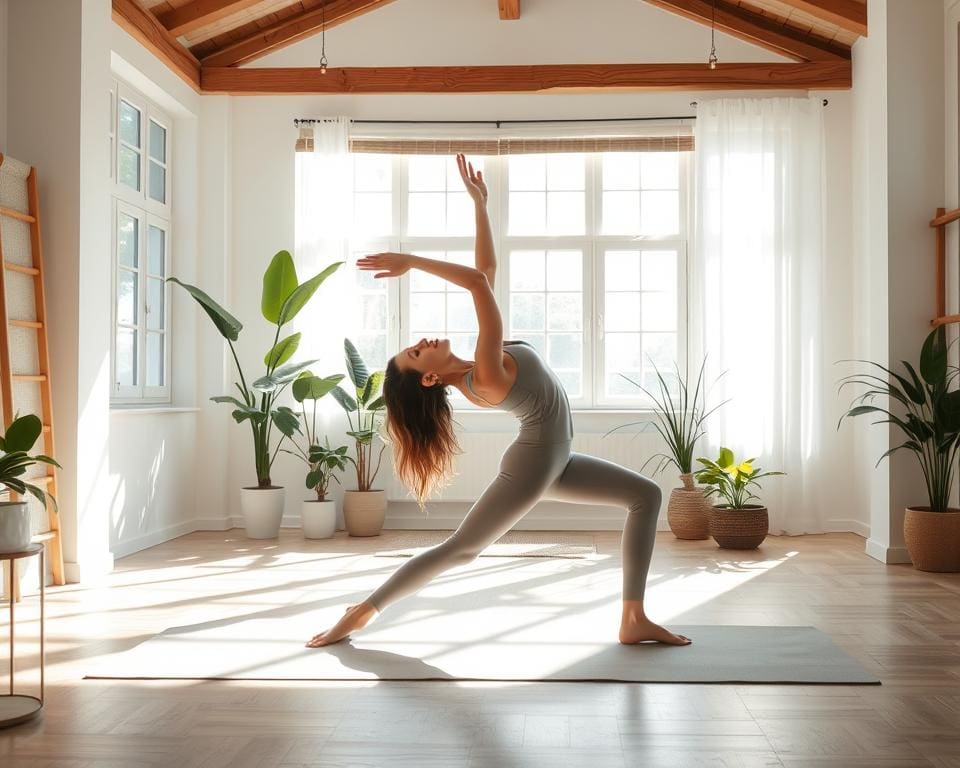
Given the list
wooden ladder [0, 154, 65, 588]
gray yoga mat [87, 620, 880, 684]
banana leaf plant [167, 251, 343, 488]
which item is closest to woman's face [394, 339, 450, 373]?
gray yoga mat [87, 620, 880, 684]

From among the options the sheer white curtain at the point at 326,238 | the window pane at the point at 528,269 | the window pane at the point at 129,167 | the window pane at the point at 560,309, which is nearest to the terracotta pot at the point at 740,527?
the window pane at the point at 560,309

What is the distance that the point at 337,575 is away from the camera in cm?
462

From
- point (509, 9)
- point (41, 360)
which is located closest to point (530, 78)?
point (509, 9)

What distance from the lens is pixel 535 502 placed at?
9.82ft

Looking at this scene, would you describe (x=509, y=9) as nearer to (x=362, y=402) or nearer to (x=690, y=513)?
(x=362, y=402)

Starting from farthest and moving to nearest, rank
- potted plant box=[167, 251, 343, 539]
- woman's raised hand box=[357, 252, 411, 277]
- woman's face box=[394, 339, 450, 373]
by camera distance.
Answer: potted plant box=[167, 251, 343, 539], woman's face box=[394, 339, 450, 373], woman's raised hand box=[357, 252, 411, 277]

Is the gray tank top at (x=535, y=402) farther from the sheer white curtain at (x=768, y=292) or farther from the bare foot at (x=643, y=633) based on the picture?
the sheer white curtain at (x=768, y=292)

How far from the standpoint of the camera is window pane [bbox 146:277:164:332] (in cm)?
598

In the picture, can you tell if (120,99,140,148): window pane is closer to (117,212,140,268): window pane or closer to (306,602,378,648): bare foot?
(117,212,140,268): window pane

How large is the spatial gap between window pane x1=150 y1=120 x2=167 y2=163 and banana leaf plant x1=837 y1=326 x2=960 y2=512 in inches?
175

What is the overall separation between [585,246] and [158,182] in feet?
9.21

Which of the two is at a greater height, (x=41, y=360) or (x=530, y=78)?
(x=530, y=78)

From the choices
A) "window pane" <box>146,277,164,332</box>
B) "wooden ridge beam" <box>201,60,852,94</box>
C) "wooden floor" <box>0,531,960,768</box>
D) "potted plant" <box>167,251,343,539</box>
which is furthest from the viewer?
"wooden ridge beam" <box>201,60,852,94</box>

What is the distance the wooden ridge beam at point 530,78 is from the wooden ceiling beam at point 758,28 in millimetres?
130
